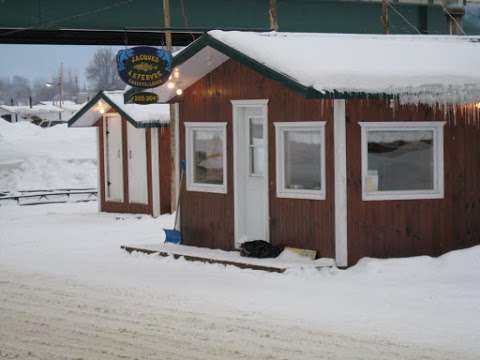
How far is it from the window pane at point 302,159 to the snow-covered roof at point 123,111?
30.8ft

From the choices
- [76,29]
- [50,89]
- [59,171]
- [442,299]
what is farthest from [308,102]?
[50,89]

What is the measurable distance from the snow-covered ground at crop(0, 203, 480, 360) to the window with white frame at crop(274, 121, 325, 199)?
1.42 meters

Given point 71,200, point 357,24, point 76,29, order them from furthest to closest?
1. point 71,200
2. point 357,24
3. point 76,29

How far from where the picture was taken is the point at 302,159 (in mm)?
14867

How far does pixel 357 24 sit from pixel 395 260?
60.7ft

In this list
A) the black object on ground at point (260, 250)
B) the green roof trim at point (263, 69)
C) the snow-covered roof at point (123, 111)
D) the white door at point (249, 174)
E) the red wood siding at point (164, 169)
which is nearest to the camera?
the green roof trim at point (263, 69)

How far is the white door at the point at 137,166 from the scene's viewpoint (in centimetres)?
2531

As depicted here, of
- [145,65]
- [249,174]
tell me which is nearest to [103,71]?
[145,65]

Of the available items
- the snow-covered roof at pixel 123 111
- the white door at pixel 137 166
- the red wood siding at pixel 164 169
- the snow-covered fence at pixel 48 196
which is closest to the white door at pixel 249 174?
the snow-covered roof at pixel 123 111

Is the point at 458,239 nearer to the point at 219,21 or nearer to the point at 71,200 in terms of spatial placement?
the point at 219,21

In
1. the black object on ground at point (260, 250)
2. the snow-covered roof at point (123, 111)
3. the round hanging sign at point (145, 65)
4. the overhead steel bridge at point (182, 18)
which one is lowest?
the black object on ground at point (260, 250)

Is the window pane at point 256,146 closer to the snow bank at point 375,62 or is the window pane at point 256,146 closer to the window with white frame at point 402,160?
the snow bank at point 375,62

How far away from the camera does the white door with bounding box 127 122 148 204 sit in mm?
25312

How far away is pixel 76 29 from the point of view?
89.8 ft
